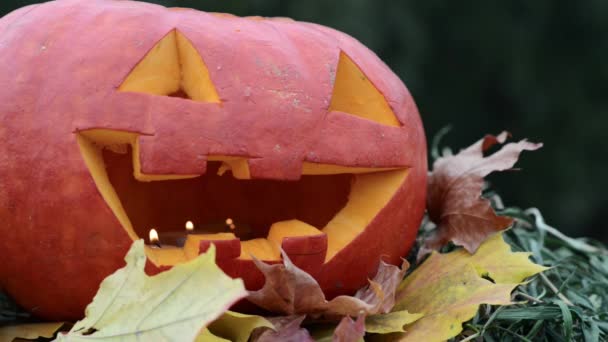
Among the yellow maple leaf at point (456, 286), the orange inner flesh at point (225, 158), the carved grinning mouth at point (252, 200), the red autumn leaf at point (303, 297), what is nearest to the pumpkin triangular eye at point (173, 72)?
the orange inner flesh at point (225, 158)

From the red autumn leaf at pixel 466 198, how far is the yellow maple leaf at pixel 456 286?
3cm

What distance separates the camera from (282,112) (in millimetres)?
979

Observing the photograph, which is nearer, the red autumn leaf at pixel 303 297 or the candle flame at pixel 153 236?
the red autumn leaf at pixel 303 297

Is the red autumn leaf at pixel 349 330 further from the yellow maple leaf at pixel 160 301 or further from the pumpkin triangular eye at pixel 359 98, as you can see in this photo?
the pumpkin triangular eye at pixel 359 98

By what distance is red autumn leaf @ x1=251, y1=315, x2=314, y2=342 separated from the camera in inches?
34.4

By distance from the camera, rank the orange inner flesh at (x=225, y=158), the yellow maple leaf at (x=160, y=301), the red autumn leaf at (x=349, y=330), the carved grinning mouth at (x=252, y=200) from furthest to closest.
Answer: the carved grinning mouth at (x=252, y=200)
the orange inner flesh at (x=225, y=158)
the red autumn leaf at (x=349, y=330)
the yellow maple leaf at (x=160, y=301)

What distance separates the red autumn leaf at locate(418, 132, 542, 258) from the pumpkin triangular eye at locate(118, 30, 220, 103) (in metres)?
0.45

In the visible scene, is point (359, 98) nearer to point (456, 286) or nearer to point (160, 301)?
point (456, 286)

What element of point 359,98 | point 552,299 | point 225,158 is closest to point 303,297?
point 225,158

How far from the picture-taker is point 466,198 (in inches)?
47.9

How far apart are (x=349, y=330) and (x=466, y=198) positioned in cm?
44

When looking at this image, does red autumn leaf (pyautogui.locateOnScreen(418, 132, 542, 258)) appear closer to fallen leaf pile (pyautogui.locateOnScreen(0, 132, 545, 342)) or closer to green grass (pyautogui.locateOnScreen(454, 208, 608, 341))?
fallen leaf pile (pyautogui.locateOnScreen(0, 132, 545, 342))

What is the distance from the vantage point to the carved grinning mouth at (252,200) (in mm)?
1077

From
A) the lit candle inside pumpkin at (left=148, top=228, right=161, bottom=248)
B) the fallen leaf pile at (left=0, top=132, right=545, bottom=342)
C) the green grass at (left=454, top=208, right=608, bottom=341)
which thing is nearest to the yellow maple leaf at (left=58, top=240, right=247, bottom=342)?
the fallen leaf pile at (left=0, top=132, right=545, bottom=342)
